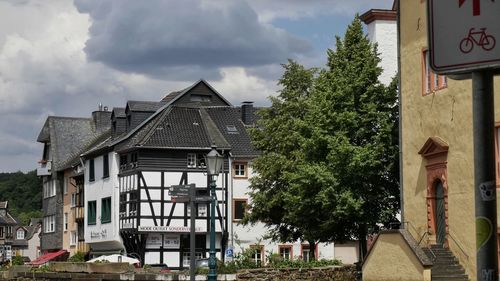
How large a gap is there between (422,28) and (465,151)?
4544 mm

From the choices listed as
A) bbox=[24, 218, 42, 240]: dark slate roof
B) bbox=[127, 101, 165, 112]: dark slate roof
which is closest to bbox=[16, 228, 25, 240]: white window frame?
bbox=[24, 218, 42, 240]: dark slate roof

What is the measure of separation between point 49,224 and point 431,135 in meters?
55.1

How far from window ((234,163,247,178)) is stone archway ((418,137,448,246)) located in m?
30.8

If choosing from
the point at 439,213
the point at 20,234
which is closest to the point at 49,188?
the point at 439,213

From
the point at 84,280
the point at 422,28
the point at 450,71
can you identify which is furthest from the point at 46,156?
the point at 450,71

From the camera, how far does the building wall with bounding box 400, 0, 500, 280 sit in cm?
2539

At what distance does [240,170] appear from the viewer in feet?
192

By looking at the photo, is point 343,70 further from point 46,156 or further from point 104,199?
point 46,156

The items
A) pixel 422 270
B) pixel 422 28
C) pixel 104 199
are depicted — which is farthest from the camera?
pixel 104 199

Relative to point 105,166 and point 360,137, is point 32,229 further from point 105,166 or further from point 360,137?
point 360,137

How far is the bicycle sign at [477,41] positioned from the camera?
399 centimetres

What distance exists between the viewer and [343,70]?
34.0 m

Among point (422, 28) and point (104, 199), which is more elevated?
point (422, 28)

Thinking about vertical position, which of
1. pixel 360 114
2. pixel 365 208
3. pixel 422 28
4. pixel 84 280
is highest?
pixel 422 28
